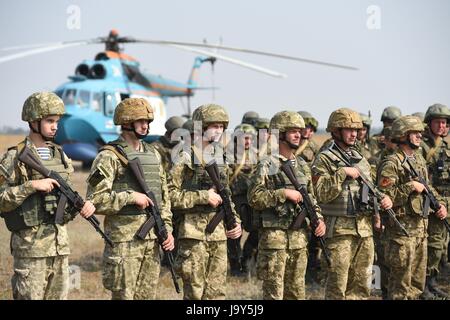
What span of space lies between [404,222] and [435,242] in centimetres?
100

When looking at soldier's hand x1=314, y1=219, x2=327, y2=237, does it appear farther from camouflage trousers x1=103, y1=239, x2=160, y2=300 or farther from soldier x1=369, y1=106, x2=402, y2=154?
soldier x1=369, y1=106, x2=402, y2=154

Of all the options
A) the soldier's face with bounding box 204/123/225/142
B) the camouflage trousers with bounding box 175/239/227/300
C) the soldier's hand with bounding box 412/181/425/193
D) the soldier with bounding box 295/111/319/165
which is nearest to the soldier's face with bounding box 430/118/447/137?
the soldier's hand with bounding box 412/181/425/193

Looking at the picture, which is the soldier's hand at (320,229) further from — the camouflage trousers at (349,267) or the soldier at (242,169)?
the soldier at (242,169)

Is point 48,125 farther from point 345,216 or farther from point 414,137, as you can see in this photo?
point 414,137

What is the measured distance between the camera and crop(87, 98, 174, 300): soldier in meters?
5.13

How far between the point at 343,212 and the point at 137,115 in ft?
7.49

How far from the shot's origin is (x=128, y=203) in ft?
16.9

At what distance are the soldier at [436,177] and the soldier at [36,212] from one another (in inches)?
180

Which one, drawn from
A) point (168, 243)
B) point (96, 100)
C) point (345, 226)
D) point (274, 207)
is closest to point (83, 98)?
point (96, 100)

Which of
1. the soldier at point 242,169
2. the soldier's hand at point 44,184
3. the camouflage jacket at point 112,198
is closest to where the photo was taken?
the soldier's hand at point 44,184

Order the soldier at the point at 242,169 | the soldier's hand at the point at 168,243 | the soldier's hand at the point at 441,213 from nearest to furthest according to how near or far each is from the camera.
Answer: the soldier's hand at the point at 168,243 < the soldier's hand at the point at 441,213 < the soldier at the point at 242,169

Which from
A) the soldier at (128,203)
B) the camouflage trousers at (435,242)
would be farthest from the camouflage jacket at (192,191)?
the camouflage trousers at (435,242)

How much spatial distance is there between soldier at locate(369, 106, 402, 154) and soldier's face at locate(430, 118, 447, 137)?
1799 millimetres

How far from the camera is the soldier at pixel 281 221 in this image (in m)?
5.85
